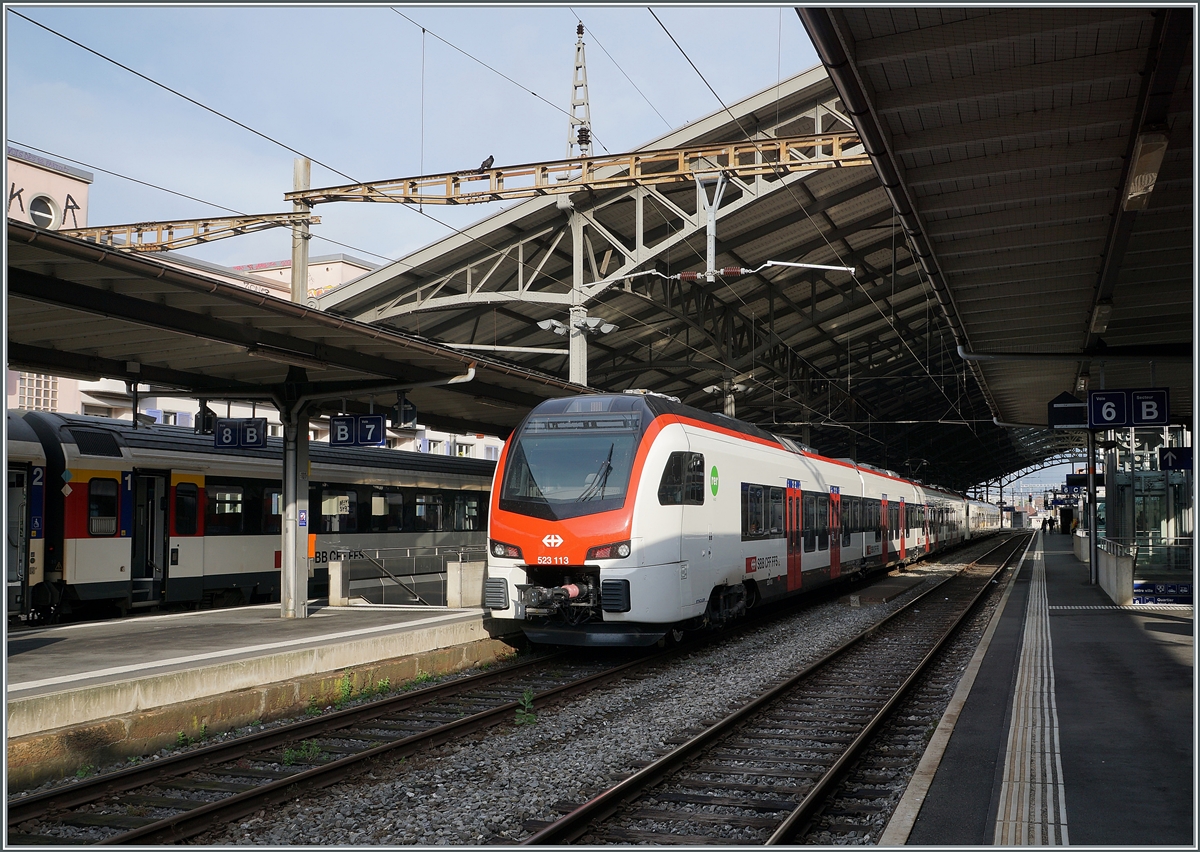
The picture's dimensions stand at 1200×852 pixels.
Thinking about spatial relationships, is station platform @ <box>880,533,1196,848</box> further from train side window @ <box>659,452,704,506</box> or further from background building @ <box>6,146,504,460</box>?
background building @ <box>6,146,504,460</box>

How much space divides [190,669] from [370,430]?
7.45 metres

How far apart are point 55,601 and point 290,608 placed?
3.37 m

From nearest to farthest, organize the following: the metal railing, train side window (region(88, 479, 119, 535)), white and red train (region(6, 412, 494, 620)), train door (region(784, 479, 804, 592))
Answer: white and red train (region(6, 412, 494, 620)) < train side window (region(88, 479, 119, 535)) < train door (region(784, 479, 804, 592)) < the metal railing

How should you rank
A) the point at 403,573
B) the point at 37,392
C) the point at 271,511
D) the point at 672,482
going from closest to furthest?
the point at 672,482 < the point at 271,511 < the point at 403,573 < the point at 37,392

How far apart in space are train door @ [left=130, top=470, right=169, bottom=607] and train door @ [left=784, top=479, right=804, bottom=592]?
10.0m

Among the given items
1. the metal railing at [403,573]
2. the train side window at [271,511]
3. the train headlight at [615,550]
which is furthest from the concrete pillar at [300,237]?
the train headlight at [615,550]

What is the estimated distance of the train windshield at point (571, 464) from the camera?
11.2m

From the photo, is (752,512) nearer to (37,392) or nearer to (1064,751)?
(1064,751)

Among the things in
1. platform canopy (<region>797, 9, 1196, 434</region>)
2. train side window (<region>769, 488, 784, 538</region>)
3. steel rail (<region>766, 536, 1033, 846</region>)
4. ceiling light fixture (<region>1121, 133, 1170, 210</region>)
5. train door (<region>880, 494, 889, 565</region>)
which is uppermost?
platform canopy (<region>797, 9, 1196, 434</region>)

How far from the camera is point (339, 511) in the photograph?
19.4 meters

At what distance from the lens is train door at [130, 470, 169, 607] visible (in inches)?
614

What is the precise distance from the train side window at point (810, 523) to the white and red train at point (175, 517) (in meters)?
7.14

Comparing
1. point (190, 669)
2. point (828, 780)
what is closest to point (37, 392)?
point (190, 669)

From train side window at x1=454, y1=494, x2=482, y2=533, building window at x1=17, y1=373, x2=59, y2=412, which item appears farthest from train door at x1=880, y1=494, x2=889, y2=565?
building window at x1=17, y1=373, x2=59, y2=412
